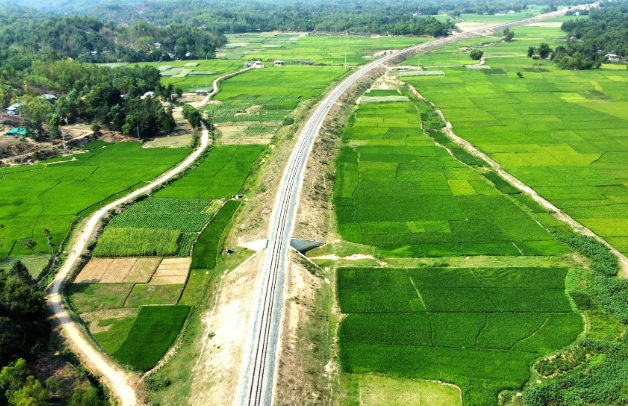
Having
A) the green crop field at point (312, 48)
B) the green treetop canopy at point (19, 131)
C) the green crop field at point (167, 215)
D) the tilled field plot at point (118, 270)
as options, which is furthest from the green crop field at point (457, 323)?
the green crop field at point (312, 48)

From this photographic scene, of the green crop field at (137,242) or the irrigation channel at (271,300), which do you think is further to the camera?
the green crop field at (137,242)

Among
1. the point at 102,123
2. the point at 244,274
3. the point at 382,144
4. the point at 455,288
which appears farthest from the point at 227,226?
the point at 102,123

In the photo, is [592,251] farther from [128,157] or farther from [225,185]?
[128,157]

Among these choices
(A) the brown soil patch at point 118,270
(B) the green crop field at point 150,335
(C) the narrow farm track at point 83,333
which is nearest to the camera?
(C) the narrow farm track at point 83,333

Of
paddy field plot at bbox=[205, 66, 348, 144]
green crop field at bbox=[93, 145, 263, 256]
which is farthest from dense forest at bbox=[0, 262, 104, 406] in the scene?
paddy field plot at bbox=[205, 66, 348, 144]

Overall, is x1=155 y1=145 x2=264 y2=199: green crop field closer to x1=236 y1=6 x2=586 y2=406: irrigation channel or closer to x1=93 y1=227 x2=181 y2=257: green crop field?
x1=236 y1=6 x2=586 y2=406: irrigation channel

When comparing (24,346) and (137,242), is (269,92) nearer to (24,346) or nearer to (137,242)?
(137,242)

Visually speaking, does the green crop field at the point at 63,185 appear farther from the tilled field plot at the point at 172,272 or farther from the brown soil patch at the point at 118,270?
the tilled field plot at the point at 172,272
